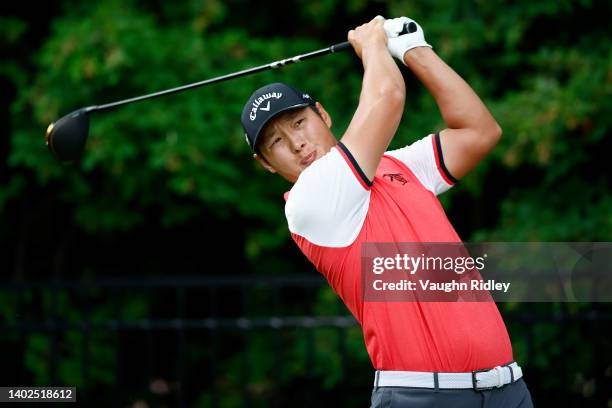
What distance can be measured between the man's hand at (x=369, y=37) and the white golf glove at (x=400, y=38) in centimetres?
3

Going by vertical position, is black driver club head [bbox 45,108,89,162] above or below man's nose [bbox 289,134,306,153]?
above

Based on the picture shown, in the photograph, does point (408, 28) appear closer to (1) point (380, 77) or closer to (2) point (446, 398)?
(1) point (380, 77)

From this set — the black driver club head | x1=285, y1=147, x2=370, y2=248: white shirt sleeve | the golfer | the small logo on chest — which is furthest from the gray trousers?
the black driver club head

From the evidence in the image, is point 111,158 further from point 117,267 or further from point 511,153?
point 511,153

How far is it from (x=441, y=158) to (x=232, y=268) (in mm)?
4894

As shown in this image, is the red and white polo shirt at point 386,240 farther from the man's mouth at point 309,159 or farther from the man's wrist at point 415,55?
the man's wrist at point 415,55

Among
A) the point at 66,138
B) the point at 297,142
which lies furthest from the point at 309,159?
the point at 66,138

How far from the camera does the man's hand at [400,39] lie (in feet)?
10.3

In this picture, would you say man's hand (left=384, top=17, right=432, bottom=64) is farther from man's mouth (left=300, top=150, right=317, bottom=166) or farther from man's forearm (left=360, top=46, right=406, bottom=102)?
man's mouth (left=300, top=150, right=317, bottom=166)

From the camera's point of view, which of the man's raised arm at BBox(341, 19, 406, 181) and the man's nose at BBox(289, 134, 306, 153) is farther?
the man's nose at BBox(289, 134, 306, 153)

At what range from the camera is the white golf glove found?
3150 millimetres

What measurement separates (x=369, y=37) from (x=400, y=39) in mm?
110

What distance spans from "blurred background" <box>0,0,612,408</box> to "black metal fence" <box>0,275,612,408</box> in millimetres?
16

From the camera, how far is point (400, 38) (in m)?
3.16
